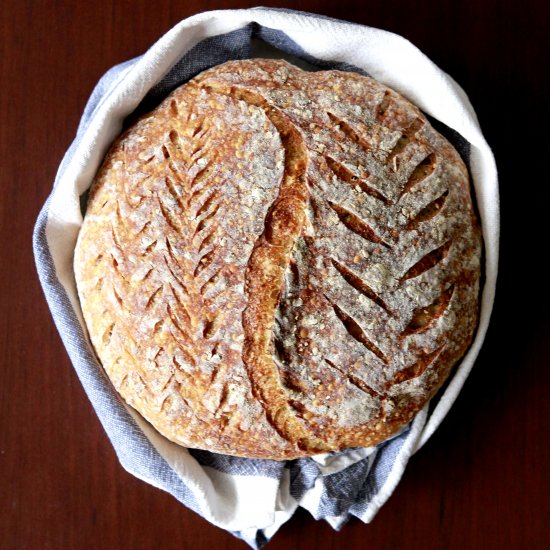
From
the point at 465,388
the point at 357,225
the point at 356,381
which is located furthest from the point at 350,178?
the point at 465,388

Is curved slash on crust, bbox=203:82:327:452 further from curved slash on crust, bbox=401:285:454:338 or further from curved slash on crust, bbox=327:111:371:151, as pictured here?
curved slash on crust, bbox=401:285:454:338

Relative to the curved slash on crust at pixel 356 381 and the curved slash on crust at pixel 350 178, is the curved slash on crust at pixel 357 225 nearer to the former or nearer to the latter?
the curved slash on crust at pixel 350 178

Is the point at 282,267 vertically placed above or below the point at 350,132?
below

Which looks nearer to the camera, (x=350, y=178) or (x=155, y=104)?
(x=350, y=178)

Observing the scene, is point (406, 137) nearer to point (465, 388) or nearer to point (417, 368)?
point (417, 368)

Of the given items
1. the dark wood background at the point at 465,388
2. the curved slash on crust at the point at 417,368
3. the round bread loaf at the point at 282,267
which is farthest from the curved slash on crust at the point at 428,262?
the dark wood background at the point at 465,388

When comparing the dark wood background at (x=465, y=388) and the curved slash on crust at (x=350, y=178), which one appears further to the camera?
the dark wood background at (x=465, y=388)

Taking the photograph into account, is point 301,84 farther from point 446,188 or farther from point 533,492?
point 533,492
